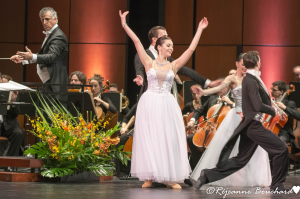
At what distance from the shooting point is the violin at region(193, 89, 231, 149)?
5.23m

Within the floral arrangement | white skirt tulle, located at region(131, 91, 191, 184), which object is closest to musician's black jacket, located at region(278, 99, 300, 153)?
white skirt tulle, located at region(131, 91, 191, 184)

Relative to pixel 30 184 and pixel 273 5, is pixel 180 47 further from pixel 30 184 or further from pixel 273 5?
pixel 30 184

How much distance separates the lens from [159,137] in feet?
13.6

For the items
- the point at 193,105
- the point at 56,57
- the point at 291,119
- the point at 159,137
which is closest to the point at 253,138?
the point at 159,137

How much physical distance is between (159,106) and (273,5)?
5800 mm

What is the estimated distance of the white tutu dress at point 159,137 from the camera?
409cm

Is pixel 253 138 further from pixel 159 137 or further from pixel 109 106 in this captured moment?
pixel 109 106

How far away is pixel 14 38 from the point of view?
9531mm

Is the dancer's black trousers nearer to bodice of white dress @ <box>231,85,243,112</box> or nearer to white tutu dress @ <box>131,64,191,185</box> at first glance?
white tutu dress @ <box>131,64,191,185</box>

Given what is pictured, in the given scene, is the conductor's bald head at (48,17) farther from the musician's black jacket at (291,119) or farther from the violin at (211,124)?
the musician's black jacket at (291,119)

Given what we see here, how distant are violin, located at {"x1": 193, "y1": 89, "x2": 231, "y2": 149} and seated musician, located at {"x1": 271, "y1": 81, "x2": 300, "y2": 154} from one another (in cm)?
111

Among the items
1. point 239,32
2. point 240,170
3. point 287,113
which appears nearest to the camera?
point 240,170

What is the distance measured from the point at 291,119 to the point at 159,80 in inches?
113

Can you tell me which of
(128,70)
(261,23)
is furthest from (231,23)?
(128,70)
